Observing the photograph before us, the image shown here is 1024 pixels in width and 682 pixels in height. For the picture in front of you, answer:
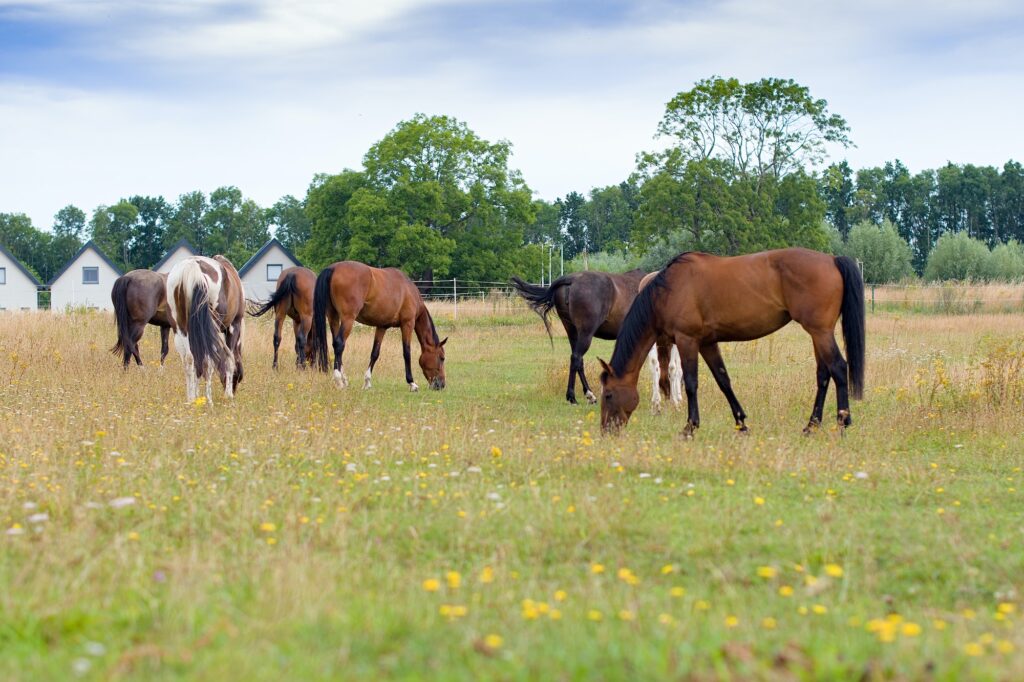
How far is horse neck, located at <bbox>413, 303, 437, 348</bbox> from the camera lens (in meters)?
15.5

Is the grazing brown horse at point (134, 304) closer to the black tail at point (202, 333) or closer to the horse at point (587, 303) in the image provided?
the black tail at point (202, 333)

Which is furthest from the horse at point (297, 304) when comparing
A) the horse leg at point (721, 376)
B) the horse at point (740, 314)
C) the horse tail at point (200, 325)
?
the horse leg at point (721, 376)

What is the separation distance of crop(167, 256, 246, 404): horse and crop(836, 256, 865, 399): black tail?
Answer: 6679 millimetres

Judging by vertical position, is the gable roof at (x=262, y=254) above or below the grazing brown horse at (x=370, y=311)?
above

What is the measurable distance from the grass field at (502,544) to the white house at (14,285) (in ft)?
193

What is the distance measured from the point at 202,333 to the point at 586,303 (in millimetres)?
5239

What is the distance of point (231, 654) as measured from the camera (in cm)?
317

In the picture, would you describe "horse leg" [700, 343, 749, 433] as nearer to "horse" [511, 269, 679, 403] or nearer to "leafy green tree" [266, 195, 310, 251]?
"horse" [511, 269, 679, 403]

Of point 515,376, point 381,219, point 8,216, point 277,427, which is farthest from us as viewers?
point 8,216

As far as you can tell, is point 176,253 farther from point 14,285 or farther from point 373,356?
point 373,356

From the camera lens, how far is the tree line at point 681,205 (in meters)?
42.5

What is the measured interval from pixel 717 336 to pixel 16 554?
6930 millimetres

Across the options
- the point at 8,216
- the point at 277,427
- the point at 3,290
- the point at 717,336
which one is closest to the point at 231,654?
the point at 277,427

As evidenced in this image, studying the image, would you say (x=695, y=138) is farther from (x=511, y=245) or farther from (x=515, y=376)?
(x=515, y=376)
